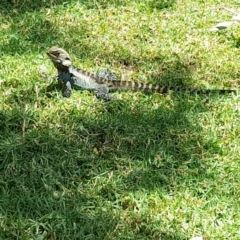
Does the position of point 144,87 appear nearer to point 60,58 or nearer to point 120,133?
point 120,133

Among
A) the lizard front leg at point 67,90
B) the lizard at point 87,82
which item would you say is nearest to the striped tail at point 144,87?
the lizard at point 87,82

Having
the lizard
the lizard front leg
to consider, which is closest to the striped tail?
the lizard

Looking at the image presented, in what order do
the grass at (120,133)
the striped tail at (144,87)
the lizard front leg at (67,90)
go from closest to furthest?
the grass at (120,133), the lizard front leg at (67,90), the striped tail at (144,87)

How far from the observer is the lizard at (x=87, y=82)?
538cm

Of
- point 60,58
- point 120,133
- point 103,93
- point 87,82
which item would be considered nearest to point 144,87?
point 103,93

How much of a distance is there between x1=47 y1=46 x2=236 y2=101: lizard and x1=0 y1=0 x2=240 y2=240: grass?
0.27 ft

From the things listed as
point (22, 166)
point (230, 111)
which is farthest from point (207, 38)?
point (22, 166)

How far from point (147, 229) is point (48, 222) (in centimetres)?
68

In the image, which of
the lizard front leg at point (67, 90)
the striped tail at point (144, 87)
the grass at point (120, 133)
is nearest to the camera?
the grass at point (120, 133)

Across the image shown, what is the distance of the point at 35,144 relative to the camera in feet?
15.6

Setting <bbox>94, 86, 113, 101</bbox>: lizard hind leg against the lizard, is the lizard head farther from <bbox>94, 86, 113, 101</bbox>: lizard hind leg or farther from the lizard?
<bbox>94, 86, 113, 101</bbox>: lizard hind leg

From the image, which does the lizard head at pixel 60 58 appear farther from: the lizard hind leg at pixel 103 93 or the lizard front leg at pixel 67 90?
the lizard hind leg at pixel 103 93

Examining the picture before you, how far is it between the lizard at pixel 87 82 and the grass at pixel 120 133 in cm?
8

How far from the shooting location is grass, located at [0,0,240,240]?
4215 millimetres
